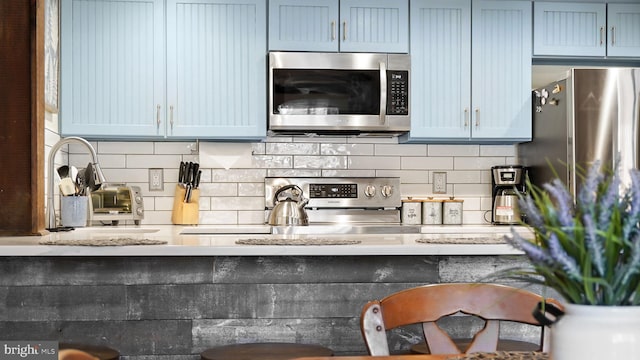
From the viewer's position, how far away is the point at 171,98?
420cm

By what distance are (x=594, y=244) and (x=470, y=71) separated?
3606mm

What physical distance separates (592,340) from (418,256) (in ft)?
5.53

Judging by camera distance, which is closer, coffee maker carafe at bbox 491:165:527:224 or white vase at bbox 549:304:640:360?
white vase at bbox 549:304:640:360

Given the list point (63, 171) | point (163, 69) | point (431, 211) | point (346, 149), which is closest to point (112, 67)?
point (163, 69)

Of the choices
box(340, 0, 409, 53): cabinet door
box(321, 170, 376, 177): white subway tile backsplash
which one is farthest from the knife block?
box(340, 0, 409, 53): cabinet door

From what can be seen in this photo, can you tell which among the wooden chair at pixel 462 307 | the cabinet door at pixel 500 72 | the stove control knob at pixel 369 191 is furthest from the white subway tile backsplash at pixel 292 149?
the wooden chair at pixel 462 307

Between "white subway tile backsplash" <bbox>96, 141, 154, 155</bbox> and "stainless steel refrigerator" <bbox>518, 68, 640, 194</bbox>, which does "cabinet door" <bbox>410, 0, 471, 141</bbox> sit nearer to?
"stainless steel refrigerator" <bbox>518, 68, 640, 194</bbox>

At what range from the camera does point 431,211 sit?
4.55 m

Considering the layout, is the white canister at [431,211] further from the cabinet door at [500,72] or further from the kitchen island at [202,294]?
the kitchen island at [202,294]

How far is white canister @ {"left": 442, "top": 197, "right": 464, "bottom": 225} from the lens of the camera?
4.57 m

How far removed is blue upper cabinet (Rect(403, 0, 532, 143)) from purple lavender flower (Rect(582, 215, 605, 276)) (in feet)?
11.2

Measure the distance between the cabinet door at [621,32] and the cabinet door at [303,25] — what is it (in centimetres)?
162

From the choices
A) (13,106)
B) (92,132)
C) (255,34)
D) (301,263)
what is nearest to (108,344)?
(301,263)

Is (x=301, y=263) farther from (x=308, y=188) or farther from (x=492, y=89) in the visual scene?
(x=492, y=89)
